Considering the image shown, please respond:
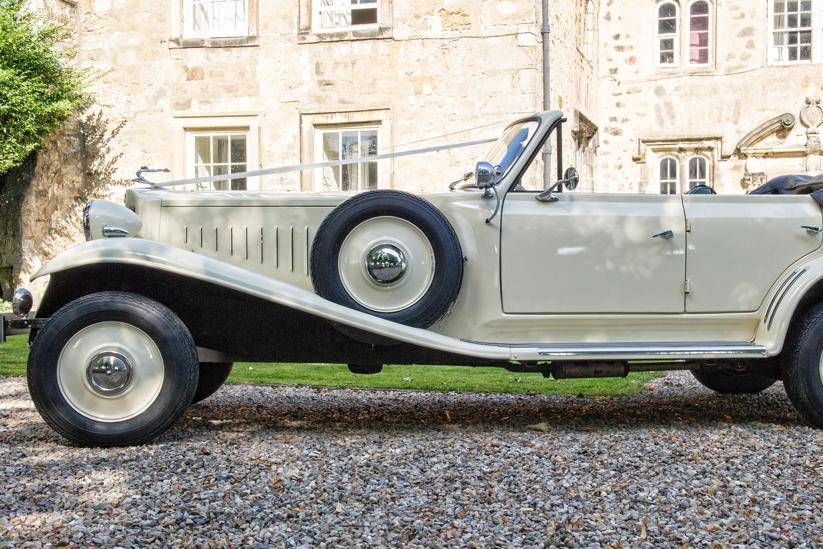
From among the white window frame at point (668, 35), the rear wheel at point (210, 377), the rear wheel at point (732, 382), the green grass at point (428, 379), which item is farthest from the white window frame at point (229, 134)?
the white window frame at point (668, 35)

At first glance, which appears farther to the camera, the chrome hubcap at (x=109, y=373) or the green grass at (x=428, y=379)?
the green grass at (x=428, y=379)

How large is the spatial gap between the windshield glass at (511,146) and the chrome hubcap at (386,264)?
80 cm

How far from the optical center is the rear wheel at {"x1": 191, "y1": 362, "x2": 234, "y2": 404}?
213 inches

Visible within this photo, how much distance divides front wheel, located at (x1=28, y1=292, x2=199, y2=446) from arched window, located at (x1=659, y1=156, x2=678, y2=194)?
14.2m

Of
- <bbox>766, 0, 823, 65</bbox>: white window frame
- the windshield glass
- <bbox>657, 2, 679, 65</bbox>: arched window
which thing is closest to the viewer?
the windshield glass

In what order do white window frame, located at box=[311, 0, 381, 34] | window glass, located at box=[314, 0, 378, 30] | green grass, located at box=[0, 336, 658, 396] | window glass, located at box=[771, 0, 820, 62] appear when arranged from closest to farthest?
1. green grass, located at box=[0, 336, 658, 396]
2. white window frame, located at box=[311, 0, 381, 34]
3. window glass, located at box=[314, 0, 378, 30]
4. window glass, located at box=[771, 0, 820, 62]

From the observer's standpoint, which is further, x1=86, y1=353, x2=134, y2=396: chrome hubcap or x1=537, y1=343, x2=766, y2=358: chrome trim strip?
x1=537, y1=343, x2=766, y2=358: chrome trim strip

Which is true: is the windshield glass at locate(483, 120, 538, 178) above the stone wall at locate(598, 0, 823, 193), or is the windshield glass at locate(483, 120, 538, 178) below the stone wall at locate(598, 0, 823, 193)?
below

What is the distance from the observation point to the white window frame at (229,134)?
12.9 m

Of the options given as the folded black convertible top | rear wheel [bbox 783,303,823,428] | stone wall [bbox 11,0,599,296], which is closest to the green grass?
rear wheel [bbox 783,303,823,428]

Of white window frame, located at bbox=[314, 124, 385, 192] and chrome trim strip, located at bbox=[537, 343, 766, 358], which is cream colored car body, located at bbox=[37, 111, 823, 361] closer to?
chrome trim strip, located at bbox=[537, 343, 766, 358]

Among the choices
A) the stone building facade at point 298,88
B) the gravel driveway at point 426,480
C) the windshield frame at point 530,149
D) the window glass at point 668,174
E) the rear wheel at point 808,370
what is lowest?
the gravel driveway at point 426,480

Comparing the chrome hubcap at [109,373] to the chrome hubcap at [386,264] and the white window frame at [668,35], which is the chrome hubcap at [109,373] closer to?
the chrome hubcap at [386,264]

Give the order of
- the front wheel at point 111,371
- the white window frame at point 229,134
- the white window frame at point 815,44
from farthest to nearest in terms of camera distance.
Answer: the white window frame at point 815,44 → the white window frame at point 229,134 → the front wheel at point 111,371
